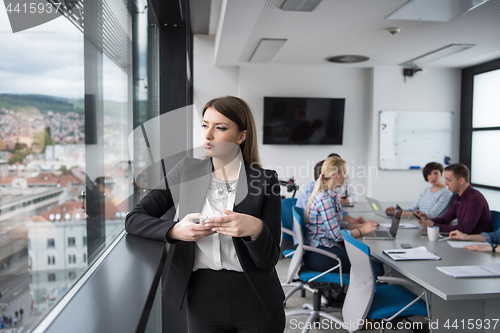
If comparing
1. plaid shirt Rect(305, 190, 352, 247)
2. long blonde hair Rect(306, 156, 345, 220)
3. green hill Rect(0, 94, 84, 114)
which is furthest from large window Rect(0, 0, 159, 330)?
long blonde hair Rect(306, 156, 345, 220)

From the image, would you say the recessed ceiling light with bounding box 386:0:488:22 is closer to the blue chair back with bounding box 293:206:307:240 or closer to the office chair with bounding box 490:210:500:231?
the office chair with bounding box 490:210:500:231

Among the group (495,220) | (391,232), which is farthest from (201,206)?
(495,220)

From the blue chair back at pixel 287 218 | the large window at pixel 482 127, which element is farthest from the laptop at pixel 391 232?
the large window at pixel 482 127

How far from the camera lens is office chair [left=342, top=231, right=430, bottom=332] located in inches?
85.5

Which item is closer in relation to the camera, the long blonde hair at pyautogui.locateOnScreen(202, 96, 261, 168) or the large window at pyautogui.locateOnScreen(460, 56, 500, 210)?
the long blonde hair at pyautogui.locateOnScreen(202, 96, 261, 168)

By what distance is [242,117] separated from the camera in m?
1.29

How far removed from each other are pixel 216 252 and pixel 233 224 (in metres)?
0.29

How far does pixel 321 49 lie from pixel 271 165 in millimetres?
2262

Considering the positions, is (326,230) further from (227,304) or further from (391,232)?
(227,304)

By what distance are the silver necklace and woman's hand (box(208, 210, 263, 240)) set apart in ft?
0.79

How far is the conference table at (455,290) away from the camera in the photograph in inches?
72.8

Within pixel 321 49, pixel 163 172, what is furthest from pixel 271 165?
pixel 163 172

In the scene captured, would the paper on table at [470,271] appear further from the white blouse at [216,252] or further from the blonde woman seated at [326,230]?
the white blouse at [216,252]

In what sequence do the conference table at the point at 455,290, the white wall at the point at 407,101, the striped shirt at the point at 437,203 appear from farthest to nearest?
1. the white wall at the point at 407,101
2. the striped shirt at the point at 437,203
3. the conference table at the point at 455,290
